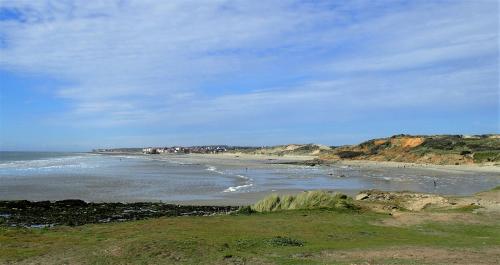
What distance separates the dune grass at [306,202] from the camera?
72.2ft

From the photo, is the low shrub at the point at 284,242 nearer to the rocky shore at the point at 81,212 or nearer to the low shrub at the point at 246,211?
the low shrub at the point at 246,211

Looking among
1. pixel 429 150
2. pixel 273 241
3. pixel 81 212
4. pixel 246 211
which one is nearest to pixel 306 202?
pixel 246 211

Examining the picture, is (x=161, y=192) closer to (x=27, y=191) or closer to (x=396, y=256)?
(x=27, y=191)

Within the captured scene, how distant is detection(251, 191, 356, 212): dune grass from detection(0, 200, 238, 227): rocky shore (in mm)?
2873

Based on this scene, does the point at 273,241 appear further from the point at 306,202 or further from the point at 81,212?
the point at 81,212

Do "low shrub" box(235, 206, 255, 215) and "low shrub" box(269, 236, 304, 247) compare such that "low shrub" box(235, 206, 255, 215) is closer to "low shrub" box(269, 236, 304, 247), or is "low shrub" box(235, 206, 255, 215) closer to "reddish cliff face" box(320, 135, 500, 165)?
"low shrub" box(269, 236, 304, 247)

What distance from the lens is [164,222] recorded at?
60.1 ft

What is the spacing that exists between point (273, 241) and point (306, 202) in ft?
30.0

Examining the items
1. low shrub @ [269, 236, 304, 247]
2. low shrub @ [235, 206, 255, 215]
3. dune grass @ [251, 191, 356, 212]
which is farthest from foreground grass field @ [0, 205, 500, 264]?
dune grass @ [251, 191, 356, 212]

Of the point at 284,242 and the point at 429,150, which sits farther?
the point at 429,150

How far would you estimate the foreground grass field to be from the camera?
36.8 ft

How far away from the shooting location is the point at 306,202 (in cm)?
2233

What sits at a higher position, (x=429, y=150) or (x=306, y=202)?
(x=429, y=150)

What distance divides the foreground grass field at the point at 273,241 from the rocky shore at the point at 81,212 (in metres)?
4.24
